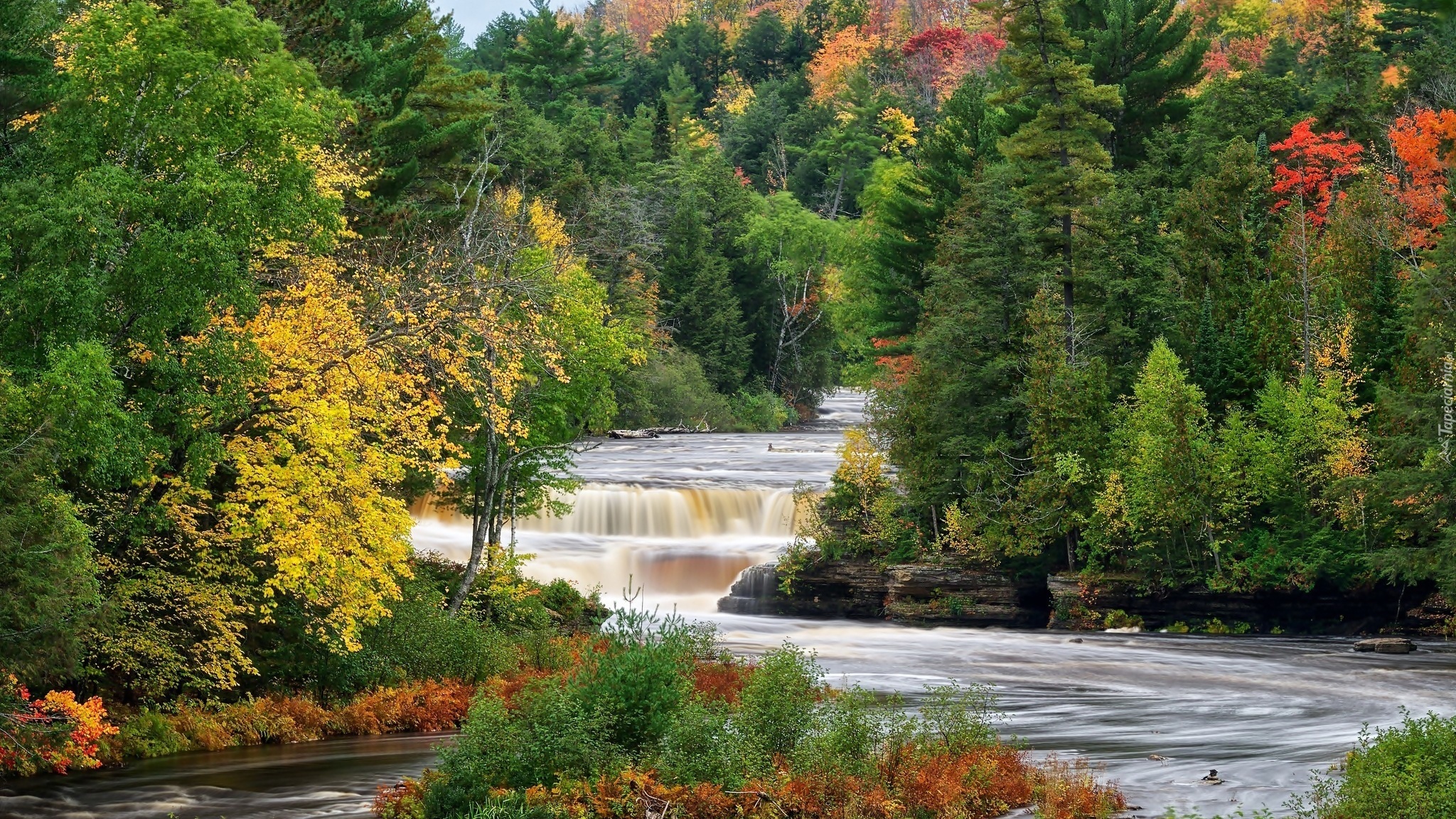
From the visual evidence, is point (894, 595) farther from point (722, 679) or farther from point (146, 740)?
point (146, 740)

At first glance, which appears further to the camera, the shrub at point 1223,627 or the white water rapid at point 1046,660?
the shrub at point 1223,627

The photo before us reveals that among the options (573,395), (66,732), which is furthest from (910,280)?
(66,732)

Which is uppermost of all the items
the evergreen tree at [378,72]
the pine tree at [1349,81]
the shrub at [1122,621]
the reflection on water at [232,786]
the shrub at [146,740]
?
the pine tree at [1349,81]

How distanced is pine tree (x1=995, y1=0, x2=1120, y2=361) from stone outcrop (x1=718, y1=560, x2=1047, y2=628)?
6.96 meters

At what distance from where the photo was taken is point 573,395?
33.2 meters

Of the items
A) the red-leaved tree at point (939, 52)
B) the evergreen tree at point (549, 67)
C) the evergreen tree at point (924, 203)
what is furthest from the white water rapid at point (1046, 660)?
the red-leaved tree at point (939, 52)

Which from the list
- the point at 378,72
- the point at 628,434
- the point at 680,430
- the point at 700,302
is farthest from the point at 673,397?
the point at 378,72

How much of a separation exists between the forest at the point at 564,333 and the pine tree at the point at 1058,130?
0.17 metres

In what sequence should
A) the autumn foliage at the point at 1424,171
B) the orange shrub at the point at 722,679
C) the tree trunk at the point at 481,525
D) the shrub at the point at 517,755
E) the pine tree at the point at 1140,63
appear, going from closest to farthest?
1. the shrub at the point at 517,755
2. the orange shrub at the point at 722,679
3. the tree trunk at the point at 481,525
4. the autumn foliage at the point at 1424,171
5. the pine tree at the point at 1140,63

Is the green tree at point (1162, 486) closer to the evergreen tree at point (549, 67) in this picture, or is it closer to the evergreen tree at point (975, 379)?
the evergreen tree at point (975, 379)

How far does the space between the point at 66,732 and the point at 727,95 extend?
353 feet

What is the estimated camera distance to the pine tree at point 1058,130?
4138cm

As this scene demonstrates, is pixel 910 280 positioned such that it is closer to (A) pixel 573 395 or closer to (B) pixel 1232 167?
(B) pixel 1232 167

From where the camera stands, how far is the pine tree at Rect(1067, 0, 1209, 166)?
177 ft
